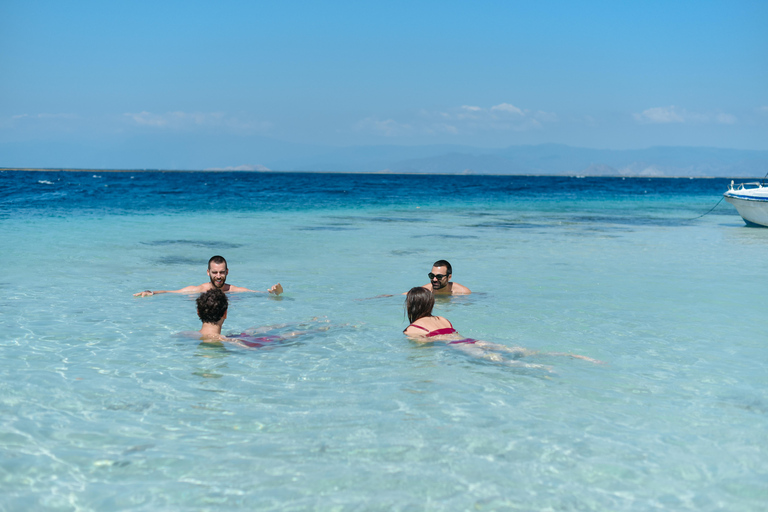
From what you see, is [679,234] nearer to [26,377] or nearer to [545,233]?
[545,233]

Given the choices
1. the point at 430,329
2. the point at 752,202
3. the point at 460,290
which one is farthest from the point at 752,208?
the point at 430,329

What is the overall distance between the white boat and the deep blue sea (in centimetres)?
1286

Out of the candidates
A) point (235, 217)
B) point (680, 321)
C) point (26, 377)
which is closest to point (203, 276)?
point (26, 377)

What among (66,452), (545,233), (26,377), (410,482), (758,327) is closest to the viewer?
(410,482)

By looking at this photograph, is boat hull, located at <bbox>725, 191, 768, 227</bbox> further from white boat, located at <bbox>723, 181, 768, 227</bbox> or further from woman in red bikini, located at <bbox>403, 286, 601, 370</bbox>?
woman in red bikini, located at <bbox>403, 286, 601, 370</bbox>

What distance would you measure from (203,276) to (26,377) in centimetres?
702

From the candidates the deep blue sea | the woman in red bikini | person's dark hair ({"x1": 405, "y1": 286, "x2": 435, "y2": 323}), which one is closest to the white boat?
the deep blue sea

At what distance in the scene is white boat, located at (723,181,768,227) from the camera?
24797 mm

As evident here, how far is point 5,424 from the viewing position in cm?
543

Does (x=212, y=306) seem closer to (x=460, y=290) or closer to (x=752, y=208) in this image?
(x=460, y=290)

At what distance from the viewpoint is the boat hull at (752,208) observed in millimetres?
24780

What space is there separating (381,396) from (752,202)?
948 inches

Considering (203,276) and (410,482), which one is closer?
(410,482)

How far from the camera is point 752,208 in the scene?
2548 cm
